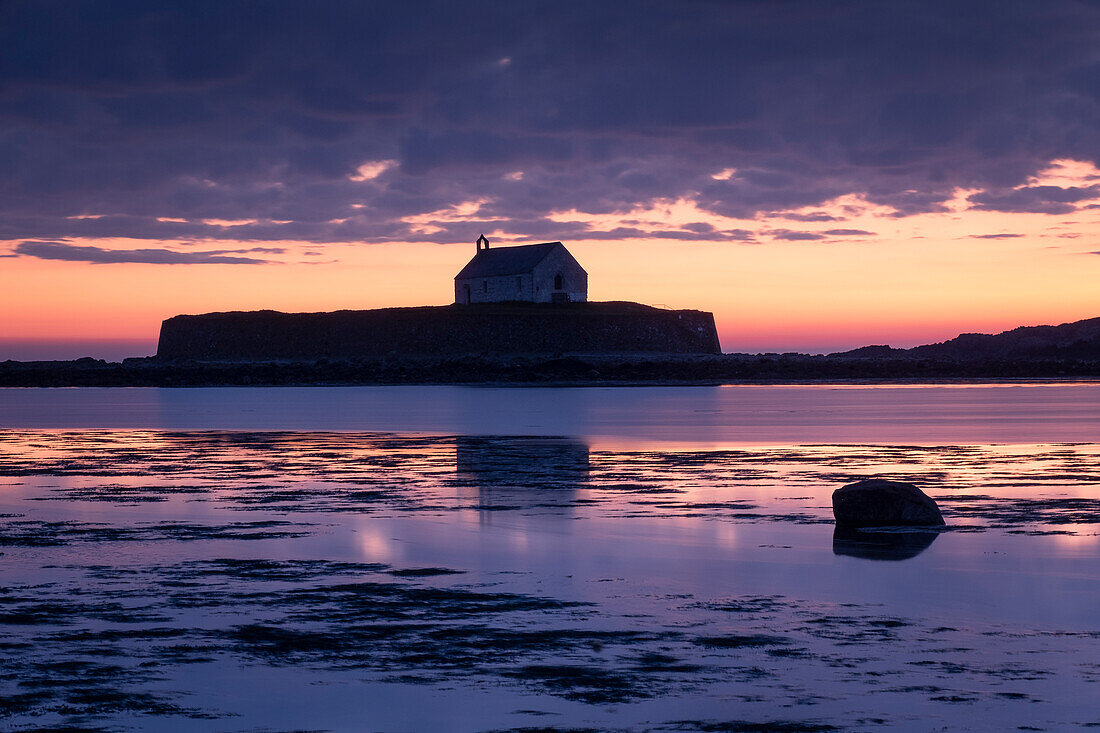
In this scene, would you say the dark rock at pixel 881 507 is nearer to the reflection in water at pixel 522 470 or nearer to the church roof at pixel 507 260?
the reflection in water at pixel 522 470

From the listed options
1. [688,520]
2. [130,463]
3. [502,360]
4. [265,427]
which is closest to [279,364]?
[502,360]

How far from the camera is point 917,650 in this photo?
5156 millimetres

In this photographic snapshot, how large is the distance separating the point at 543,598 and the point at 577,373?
5620cm

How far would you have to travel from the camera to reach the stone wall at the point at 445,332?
72438 mm

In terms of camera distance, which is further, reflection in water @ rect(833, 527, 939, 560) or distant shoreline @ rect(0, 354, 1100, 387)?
distant shoreline @ rect(0, 354, 1100, 387)

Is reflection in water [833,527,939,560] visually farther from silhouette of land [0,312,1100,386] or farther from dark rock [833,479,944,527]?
silhouette of land [0,312,1100,386]

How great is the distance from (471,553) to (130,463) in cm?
882

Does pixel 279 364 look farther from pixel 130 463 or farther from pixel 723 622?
pixel 723 622

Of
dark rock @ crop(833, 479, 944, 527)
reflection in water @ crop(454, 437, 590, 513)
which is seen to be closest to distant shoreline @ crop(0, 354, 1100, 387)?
reflection in water @ crop(454, 437, 590, 513)

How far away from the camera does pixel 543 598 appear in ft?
20.9

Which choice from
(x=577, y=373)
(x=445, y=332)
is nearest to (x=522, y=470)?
(x=577, y=373)

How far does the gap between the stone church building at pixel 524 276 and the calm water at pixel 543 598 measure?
200 feet

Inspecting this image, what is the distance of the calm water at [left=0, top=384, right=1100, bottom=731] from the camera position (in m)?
4.40

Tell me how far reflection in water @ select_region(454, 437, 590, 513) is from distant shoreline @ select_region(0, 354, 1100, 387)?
127ft
